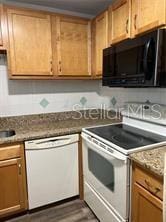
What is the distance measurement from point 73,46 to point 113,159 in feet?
4.56

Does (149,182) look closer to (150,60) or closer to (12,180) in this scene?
(150,60)

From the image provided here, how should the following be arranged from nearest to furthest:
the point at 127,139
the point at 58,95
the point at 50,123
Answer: the point at 127,139 < the point at 50,123 < the point at 58,95

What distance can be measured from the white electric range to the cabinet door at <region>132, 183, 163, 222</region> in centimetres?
6

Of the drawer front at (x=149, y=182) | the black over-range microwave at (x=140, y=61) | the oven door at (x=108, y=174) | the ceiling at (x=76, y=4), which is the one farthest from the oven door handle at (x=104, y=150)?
the ceiling at (x=76, y=4)

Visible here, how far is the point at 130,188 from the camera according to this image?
1223mm

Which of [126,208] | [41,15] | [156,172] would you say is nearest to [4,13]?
[41,15]

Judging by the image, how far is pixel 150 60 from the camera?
1.22 metres

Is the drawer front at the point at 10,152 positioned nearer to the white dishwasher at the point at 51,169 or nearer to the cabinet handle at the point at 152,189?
the white dishwasher at the point at 51,169

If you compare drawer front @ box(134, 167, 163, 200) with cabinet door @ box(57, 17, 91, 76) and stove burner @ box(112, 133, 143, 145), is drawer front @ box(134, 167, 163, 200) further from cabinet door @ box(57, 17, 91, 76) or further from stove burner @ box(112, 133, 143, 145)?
cabinet door @ box(57, 17, 91, 76)

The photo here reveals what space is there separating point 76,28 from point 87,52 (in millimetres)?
300

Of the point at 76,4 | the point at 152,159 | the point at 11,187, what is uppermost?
the point at 76,4

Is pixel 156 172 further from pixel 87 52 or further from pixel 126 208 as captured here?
pixel 87 52

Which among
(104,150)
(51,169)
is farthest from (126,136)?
(51,169)

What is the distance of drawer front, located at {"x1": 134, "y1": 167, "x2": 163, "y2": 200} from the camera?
995mm
